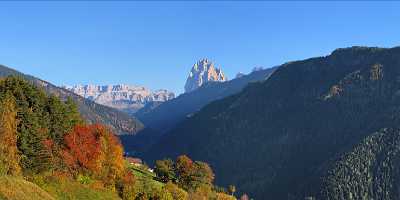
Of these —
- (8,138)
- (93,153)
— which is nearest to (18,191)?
(8,138)

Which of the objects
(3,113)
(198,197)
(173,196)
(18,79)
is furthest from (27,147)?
(198,197)

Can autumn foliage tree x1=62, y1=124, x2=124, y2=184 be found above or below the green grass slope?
above

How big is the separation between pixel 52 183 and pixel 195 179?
73.8 m

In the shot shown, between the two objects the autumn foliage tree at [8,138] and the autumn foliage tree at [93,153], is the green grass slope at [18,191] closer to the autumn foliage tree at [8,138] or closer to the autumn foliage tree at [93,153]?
the autumn foliage tree at [8,138]

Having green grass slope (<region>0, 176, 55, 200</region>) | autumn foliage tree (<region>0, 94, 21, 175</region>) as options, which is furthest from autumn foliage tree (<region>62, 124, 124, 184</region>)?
green grass slope (<region>0, 176, 55, 200</region>)

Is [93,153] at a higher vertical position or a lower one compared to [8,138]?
lower

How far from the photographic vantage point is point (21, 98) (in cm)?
9275

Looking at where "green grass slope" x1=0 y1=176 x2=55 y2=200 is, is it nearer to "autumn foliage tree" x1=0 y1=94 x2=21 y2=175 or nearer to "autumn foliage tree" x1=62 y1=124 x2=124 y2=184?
"autumn foliage tree" x1=0 y1=94 x2=21 y2=175

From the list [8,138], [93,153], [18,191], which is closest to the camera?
[18,191]

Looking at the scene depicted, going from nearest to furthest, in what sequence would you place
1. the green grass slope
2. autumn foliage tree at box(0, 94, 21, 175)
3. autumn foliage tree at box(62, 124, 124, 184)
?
1. the green grass slope
2. autumn foliage tree at box(0, 94, 21, 175)
3. autumn foliage tree at box(62, 124, 124, 184)

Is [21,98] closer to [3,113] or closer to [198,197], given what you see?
[3,113]

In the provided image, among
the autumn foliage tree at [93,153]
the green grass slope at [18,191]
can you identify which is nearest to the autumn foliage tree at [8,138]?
the green grass slope at [18,191]

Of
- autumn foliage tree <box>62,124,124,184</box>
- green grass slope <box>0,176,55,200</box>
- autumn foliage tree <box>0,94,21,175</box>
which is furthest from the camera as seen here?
autumn foliage tree <box>62,124,124,184</box>

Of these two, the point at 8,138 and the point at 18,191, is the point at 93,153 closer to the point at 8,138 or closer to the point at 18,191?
the point at 8,138
